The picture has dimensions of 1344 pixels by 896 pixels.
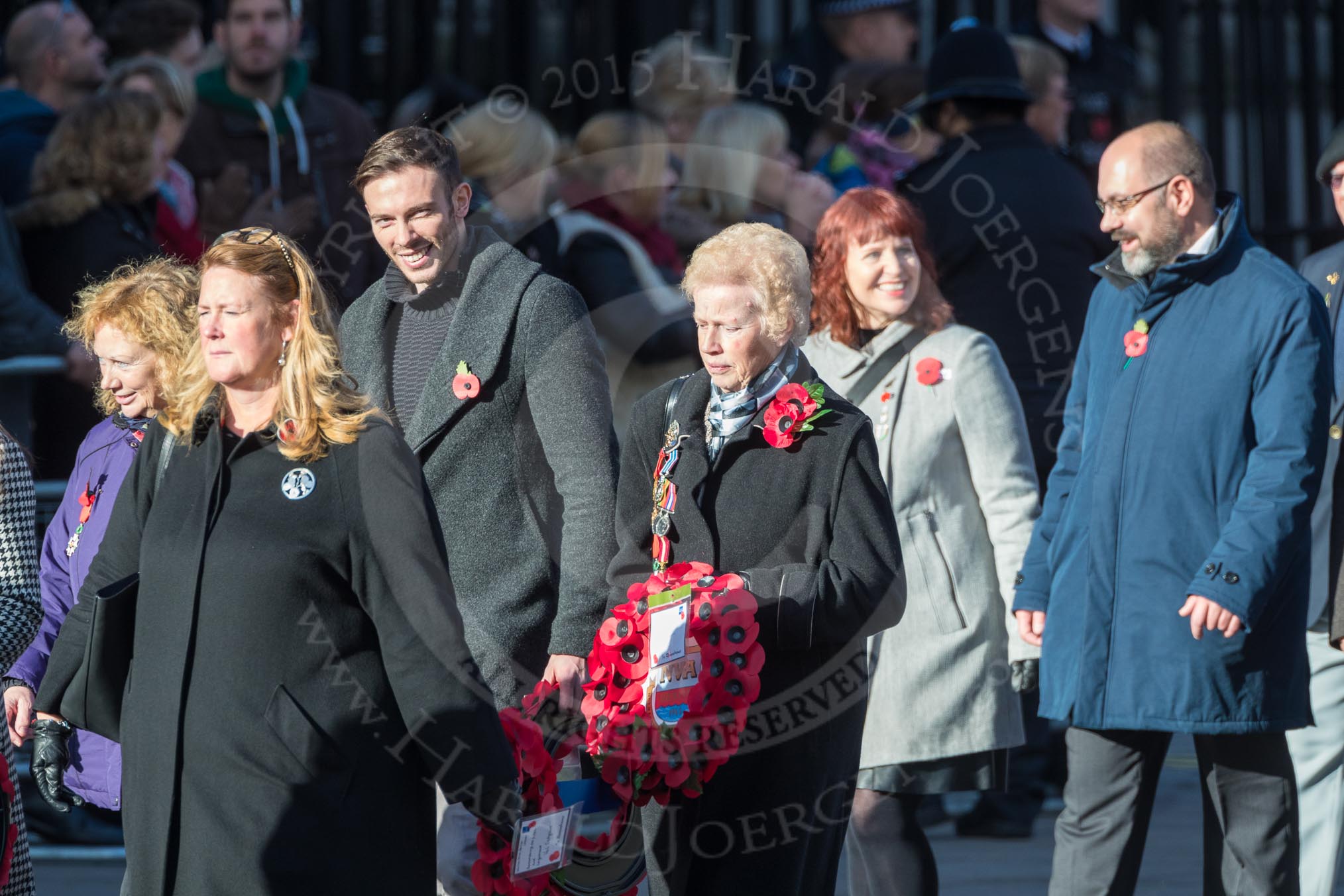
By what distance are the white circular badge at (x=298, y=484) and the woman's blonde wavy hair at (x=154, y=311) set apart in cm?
98

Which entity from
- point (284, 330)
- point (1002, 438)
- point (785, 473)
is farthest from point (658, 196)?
point (284, 330)

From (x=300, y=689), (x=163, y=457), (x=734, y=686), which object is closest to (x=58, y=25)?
(x=163, y=457)

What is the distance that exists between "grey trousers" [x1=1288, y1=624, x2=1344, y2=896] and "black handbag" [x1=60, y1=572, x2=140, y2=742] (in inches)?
116

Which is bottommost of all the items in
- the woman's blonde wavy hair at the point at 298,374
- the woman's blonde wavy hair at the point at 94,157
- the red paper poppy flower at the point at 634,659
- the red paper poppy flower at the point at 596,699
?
the red paper poppy flower at the point at 596,699

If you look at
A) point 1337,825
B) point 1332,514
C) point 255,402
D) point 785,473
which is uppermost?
point 255,402

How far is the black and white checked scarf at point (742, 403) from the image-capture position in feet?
13.1

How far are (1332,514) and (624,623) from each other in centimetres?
216

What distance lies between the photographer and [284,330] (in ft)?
11.0

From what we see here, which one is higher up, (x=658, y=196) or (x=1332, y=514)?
(x=658, y=196)

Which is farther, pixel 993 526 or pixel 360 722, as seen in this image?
pixel 993 526

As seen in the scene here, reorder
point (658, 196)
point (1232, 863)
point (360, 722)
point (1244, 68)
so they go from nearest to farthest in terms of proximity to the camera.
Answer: point (360, 722) → point (1232, 863) → point (658, 196) → point (1244, 68)

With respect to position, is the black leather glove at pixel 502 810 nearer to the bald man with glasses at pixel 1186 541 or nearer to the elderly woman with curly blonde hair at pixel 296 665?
the elderly woman with curly blonde hair at pixel 296 665

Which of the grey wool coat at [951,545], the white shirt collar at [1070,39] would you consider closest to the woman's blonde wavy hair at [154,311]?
the grey wool coat at [951,545]

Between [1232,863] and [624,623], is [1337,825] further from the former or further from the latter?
[624,623]
